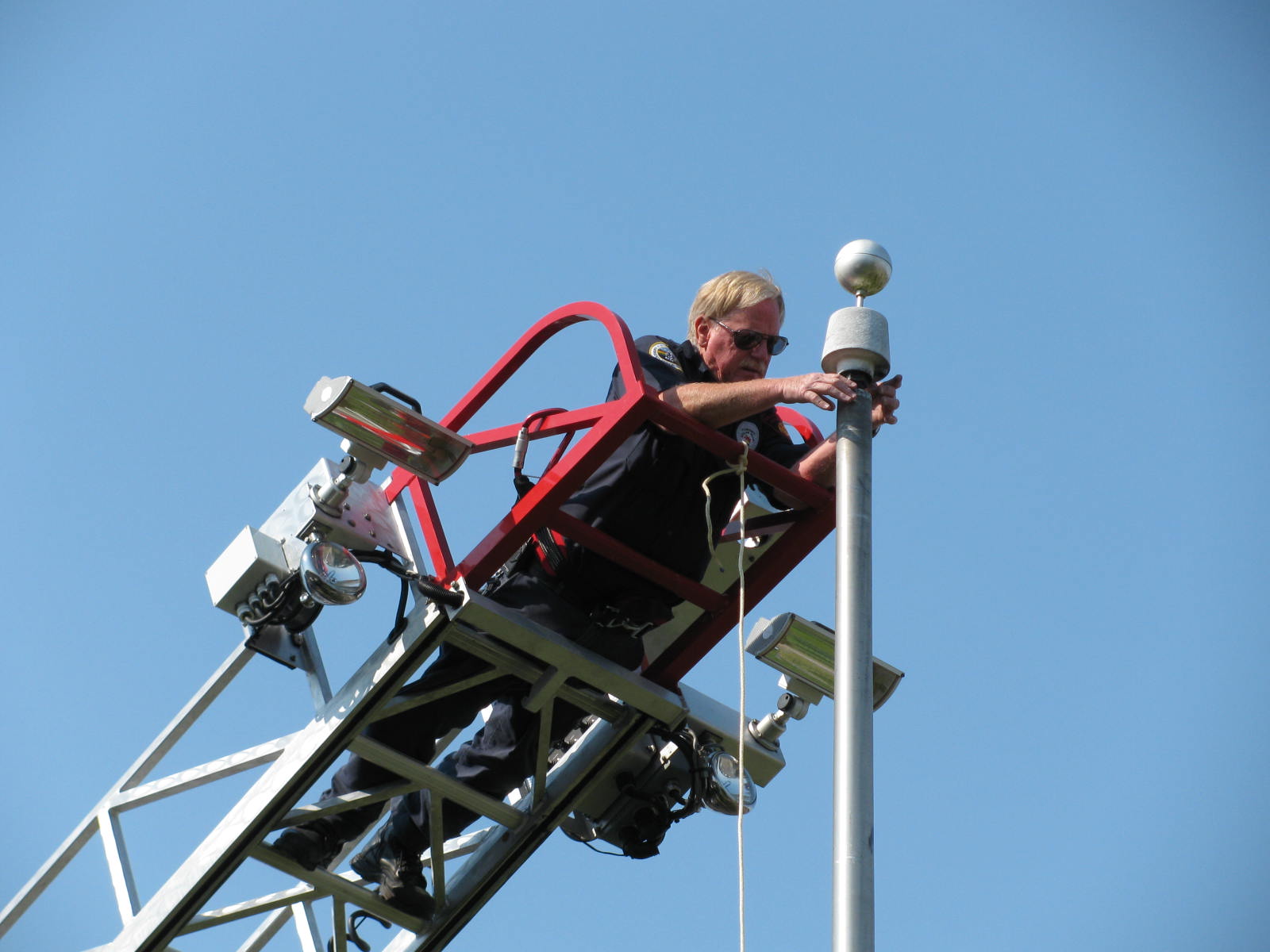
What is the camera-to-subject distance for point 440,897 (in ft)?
31.3

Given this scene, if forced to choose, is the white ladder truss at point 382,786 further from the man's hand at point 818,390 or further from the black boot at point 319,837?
the man's hand at point 818,390

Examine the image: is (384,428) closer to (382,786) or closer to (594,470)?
(594,470)

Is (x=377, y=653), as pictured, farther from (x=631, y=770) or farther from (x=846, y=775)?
(x=846, y=775)

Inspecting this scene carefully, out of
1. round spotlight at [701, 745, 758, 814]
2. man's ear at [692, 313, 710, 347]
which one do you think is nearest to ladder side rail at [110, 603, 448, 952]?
round spotlight at [701, 745, 758, 814]

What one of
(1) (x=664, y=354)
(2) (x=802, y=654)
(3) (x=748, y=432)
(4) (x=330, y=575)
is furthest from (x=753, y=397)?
(4) (x=330, y=575)

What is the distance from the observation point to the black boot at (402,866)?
31.0 ft

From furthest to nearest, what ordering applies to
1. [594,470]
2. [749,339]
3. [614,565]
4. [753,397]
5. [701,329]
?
[701,329] → [749,339] → [614,565] → [594,470] → [753,397]

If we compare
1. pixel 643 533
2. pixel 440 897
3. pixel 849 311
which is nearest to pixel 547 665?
pixel 643 533

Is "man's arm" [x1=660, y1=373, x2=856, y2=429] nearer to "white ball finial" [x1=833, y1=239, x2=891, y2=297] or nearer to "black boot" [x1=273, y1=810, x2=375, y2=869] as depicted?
"white ball finial" [x1=833, y1=239, x2=891, y2=297]

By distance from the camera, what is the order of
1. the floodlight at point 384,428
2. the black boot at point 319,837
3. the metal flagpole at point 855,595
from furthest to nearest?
the black boot at point 319,837 → the floodlight at point 384,428 → the metal flagpole at point 855,595

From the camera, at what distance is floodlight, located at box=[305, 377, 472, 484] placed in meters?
8.23

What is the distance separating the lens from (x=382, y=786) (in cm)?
913

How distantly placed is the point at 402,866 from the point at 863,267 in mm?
3785

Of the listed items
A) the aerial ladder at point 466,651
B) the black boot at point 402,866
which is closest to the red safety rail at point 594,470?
the aerial ladder at point 466,651
